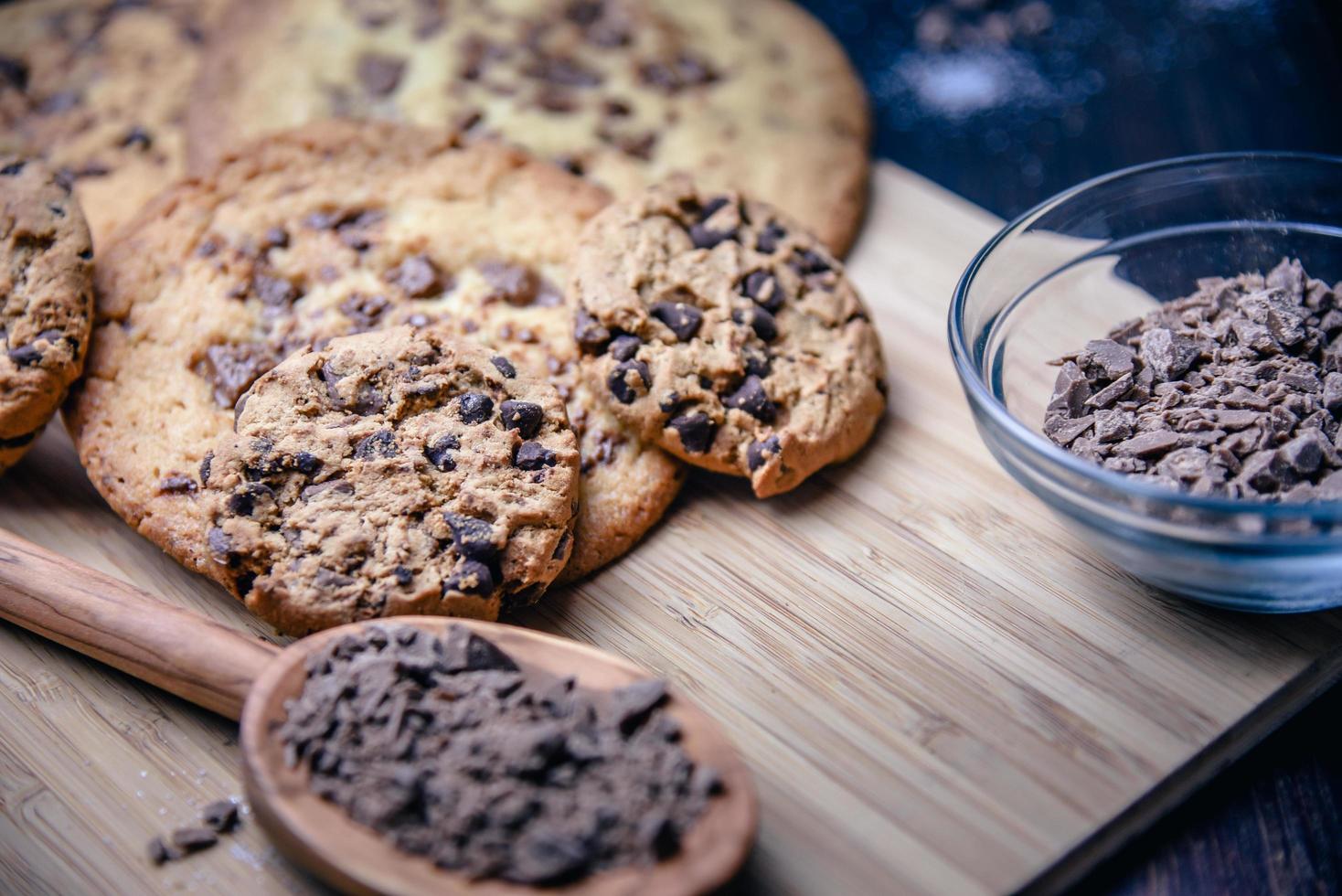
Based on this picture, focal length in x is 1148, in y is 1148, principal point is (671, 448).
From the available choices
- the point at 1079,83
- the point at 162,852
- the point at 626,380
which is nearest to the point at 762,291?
the point at 626,380

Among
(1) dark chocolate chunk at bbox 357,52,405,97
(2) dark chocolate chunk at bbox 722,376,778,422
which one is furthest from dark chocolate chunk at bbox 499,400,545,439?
(1) dark chocolate chunk at bbox 357,52,405,97

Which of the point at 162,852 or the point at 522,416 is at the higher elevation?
the point at 522,416

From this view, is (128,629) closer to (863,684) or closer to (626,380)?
(626,380)

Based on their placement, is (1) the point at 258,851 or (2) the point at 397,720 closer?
(2) the point at 397,720

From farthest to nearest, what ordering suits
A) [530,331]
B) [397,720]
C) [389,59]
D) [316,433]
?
[389,59] → [530,331] → [316,433] → [397,720]

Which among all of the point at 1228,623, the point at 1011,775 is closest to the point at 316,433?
the point at 1011,775

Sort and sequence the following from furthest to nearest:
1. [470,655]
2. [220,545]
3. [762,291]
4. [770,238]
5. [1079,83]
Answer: [1079,83], [770,238], [762,291], [220,545], [470,655]

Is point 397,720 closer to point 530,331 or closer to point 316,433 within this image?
point 316,433
